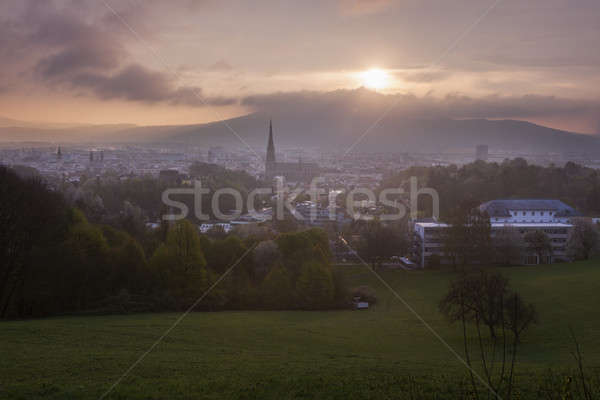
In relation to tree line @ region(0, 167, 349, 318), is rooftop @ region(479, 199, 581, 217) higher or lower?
higher

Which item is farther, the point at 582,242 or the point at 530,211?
the point at 530,211

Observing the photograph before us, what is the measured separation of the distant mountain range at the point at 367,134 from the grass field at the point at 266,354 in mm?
130932

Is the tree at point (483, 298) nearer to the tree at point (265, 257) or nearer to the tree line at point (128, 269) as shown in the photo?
the tree line at point (128, 269)

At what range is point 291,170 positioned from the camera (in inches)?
4380

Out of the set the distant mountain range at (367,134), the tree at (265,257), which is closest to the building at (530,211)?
the tree at (265,257)

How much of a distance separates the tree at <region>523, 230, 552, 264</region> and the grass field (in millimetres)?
13951

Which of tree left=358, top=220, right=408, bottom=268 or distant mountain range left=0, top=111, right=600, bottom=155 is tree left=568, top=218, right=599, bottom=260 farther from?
distant mountain range left=0, top=111, right=600, bottom=155

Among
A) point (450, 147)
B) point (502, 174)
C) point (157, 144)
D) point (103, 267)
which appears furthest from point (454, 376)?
point (450, 147)

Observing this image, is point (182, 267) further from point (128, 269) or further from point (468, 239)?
point (468, 239)

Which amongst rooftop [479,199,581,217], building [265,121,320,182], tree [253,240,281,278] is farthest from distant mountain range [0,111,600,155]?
tree [253,240,281,278]

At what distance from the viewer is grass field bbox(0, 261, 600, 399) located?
7.69 m

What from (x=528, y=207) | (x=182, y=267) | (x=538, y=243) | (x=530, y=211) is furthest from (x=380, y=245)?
(x=528, y=207)

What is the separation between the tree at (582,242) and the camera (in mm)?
34875

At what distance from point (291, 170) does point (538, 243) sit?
3141 inches
